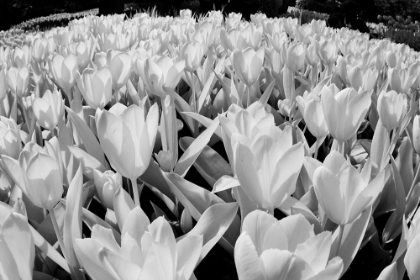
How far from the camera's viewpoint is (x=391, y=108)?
111 centimetres

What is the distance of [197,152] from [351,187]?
1.50ft

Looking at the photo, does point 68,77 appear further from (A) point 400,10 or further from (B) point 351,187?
(A) point 400,10

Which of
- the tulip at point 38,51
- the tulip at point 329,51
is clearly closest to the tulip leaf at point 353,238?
the tulip at point 329,51

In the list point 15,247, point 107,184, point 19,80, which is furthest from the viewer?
point 19,80

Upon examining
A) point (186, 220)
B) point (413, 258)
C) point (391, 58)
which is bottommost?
point (186, 220)

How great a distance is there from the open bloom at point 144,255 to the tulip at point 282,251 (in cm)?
7

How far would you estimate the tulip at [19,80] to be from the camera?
1537 mm

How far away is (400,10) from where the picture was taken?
1864 cm

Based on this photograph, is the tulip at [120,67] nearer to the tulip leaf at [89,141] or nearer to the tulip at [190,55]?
the tulip at [190,55]

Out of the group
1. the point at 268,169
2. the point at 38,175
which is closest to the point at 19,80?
the point at 38,175

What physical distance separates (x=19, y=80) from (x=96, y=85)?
455mm

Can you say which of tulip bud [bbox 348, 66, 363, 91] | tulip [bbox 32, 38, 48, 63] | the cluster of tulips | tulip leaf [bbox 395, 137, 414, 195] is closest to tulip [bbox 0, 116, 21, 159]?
the cluster of tulips

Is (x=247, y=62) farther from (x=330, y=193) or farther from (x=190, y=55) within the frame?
(x=330, y=193)

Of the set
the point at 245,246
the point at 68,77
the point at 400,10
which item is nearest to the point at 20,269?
the point at 245,246
